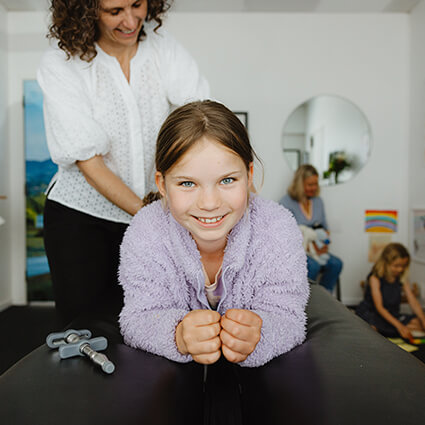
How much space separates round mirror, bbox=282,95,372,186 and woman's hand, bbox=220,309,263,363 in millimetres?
3119

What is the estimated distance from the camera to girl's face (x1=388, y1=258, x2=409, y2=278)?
2.93m

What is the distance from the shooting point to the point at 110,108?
1.19 m

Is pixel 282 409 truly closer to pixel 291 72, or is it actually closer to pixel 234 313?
pixel 234 313

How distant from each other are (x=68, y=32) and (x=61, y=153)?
33cm

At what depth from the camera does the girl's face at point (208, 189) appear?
0.81m

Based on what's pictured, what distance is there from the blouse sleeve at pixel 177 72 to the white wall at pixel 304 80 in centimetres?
247

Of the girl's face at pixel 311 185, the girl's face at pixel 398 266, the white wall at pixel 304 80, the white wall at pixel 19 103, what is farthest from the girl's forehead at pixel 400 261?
the white wall at pixel 19 103

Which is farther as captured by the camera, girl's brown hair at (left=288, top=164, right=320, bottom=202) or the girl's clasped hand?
Answer: girl's brown hair at (left=288, top=164, right=320, bottom=202)

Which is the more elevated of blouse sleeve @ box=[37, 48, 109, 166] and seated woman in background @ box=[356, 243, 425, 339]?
blouse sleeve @ box=[37, 48, 109, 166]

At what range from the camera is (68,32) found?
3.58 feet

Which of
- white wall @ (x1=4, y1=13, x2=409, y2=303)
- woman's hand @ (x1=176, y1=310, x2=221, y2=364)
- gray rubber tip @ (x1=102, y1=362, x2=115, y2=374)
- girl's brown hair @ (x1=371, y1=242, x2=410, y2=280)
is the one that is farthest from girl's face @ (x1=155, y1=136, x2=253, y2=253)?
white wall @ (x1=4, y1=13, x2=409, y2=303)

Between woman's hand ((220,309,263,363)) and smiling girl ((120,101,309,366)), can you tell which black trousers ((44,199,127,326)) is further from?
woman's hand ((220,309,263,363))

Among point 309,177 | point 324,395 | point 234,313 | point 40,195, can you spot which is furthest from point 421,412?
point 40,195

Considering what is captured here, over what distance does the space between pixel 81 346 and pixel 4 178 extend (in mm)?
3388
